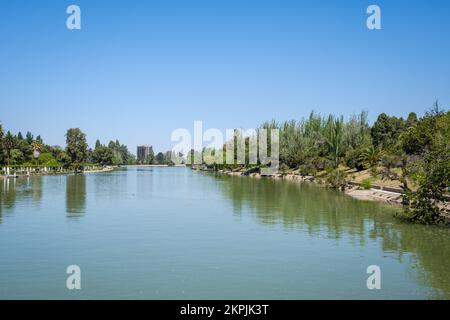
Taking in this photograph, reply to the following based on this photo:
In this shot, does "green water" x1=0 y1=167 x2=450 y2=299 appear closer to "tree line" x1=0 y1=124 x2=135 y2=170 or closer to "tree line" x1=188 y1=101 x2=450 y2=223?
"tree line" x1=188 y1=101 x2=450 y2=223

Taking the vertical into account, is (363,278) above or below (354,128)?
below

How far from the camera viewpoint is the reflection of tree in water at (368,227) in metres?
17.1

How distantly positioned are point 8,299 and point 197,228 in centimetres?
1320


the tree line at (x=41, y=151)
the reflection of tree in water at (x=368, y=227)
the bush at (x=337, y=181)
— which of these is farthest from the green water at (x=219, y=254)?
the tree line at (x=41, y=151)

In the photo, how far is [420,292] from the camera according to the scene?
1388cm

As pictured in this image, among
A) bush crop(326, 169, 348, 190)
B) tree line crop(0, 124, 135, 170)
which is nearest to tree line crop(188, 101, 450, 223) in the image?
bush crop(326, 169, 348, 190)

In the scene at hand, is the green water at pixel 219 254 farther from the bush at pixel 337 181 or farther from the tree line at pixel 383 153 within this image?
the bush at pixel 337 181

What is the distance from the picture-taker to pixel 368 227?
26.0 m

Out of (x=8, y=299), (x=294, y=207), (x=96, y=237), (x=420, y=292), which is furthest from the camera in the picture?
(x=294, y=207)

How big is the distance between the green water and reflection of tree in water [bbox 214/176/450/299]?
0.21ft

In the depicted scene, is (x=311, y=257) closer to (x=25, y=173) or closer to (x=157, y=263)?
(x=157, y=263)

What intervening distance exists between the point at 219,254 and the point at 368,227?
417 inches

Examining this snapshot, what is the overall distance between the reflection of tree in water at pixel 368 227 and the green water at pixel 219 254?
0.06 m

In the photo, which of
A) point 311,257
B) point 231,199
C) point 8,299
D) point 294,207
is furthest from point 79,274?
point 231,199
